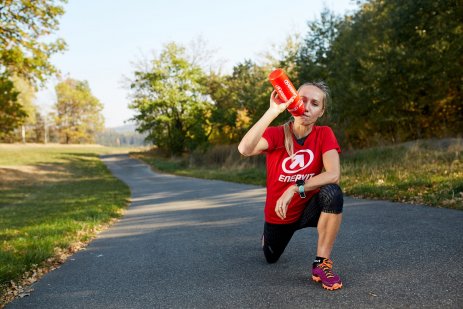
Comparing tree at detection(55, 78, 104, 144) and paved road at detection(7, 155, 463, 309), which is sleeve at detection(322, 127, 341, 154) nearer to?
paved road at detection(7, 155, 463, 309)

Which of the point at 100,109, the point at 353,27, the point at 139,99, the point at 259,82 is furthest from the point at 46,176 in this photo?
the point at 100,109

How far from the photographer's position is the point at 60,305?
10.3ft

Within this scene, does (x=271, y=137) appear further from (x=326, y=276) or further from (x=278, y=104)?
(x=326, y=276)

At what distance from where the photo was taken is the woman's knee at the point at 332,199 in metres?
3.02

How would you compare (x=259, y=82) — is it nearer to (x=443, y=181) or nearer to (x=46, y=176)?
(x=46, y=176)

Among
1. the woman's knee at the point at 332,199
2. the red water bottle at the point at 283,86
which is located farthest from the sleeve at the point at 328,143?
the red water bottle at the point at 283,86

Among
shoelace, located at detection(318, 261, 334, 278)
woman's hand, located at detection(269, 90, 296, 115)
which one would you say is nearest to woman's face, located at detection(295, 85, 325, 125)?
woman's hand, located at detection(269, 90, 296, 115)

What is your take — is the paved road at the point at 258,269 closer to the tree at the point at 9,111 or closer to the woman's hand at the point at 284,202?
the woman's hand at the point at 284,202

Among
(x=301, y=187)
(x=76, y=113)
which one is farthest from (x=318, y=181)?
(x=76, y=113)

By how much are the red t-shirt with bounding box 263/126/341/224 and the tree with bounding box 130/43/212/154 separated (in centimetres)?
3393

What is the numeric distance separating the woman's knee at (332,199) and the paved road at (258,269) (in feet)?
2.07

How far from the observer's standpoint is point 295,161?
3230mm

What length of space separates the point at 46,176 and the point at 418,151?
25044mm

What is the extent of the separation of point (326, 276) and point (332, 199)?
0.63m
